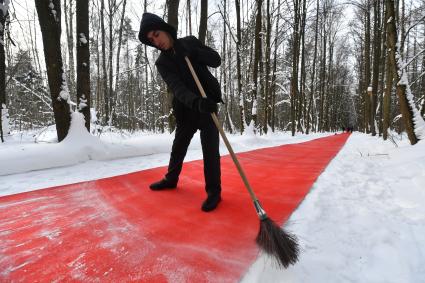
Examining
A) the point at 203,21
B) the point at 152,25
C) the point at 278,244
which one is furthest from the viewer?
the point at 203,21

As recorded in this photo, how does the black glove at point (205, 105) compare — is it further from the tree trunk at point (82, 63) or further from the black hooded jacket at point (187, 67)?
the tree trunk at point (82, 63)

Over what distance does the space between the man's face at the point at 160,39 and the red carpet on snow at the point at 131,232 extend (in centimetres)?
138

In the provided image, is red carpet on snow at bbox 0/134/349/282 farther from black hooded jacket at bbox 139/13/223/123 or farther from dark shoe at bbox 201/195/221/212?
black hooded jacket at bbox 139/13/223/123

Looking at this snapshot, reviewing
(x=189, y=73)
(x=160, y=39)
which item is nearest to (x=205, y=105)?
(x=189, y=73)

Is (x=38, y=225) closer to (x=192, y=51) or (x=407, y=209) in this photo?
(x=192, y=51)

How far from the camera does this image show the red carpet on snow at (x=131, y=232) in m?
1.42

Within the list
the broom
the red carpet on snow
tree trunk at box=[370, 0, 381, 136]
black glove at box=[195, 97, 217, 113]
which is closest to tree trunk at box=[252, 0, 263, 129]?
tree trunk at box=[370, 0, 381, 136]

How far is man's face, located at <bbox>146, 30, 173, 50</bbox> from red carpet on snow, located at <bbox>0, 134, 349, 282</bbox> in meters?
1.38

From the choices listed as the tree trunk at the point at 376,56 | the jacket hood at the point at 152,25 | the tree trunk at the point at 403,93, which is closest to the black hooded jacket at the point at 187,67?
the jacket hood at the point at 152,25

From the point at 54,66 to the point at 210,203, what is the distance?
425cm

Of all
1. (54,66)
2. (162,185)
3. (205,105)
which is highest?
(54,66)

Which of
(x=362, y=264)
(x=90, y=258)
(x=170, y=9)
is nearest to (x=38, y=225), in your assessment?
(x=90, y=258)

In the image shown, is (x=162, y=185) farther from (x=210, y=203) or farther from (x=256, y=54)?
(x=256, y=54)

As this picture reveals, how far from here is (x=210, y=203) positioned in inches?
92.2
